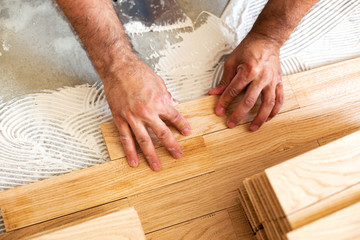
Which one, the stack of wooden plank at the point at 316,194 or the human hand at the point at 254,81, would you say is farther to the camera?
the human hand at the point at 254,81

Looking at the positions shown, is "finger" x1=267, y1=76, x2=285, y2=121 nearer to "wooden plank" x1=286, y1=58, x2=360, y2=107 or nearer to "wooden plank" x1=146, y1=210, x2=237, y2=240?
"wooden plank" x1=286, y1=58, x2=360, y2=107

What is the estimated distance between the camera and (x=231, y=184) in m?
1.11

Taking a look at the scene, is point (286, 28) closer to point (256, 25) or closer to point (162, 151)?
point (256, 25)

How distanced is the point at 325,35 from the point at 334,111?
16.0 inches

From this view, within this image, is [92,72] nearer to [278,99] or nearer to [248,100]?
[248,100]

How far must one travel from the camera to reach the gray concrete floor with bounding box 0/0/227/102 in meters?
A: 1.28

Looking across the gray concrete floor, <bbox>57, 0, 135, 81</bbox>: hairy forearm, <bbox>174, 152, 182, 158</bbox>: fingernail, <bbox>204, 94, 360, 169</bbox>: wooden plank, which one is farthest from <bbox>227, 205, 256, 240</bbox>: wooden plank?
the gray concrete floor

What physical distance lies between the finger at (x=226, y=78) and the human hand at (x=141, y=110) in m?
0.20

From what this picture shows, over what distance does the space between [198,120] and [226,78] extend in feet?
0.72

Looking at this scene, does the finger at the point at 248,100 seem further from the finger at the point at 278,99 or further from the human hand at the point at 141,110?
the human hand at the point at 141,110

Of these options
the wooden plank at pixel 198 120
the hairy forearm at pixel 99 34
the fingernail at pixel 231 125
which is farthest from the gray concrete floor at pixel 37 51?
the fingernail at pixel 231 125

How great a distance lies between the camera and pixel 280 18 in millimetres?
1210

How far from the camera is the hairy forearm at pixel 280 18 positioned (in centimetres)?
120

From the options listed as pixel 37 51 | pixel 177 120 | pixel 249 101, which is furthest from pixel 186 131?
pixel 37 51
